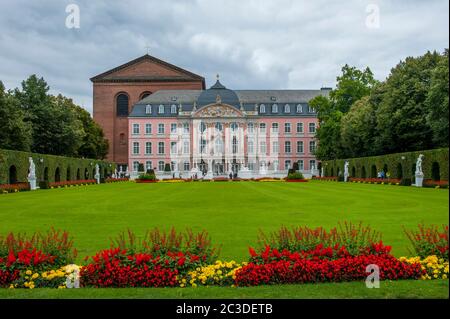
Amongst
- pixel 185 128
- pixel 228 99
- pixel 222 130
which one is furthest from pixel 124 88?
pixel 222 130

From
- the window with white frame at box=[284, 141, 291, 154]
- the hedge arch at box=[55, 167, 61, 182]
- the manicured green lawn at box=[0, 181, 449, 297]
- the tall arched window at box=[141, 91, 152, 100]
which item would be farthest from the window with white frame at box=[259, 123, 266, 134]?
the manicured green lawn at box=[0, 181, 449, 297]

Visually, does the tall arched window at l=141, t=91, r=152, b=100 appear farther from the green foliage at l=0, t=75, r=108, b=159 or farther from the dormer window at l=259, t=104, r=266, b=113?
the green foliage at l=0, t=75, r=108, b=159

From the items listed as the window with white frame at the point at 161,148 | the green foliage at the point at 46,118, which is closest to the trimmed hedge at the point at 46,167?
the green foliage at the point at 46,118

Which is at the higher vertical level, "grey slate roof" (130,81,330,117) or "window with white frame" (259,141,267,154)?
"grey slate roof" (130,81,330,117)

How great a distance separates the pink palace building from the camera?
82250mm

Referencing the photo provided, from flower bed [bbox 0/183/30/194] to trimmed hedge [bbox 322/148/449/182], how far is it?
2679 cm

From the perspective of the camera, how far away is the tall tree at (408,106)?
41.8 meters

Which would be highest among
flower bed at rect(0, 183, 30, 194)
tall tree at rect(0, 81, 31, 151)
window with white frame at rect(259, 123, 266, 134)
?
window with white frame at rect(259, 123, 266, 134)

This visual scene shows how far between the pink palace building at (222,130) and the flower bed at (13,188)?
43.6 metres

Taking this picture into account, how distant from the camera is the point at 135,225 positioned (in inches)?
544

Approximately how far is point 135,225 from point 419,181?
28.1 meters

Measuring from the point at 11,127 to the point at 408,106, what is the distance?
3181 cm

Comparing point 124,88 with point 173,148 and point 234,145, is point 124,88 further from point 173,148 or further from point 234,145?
point 234,145
